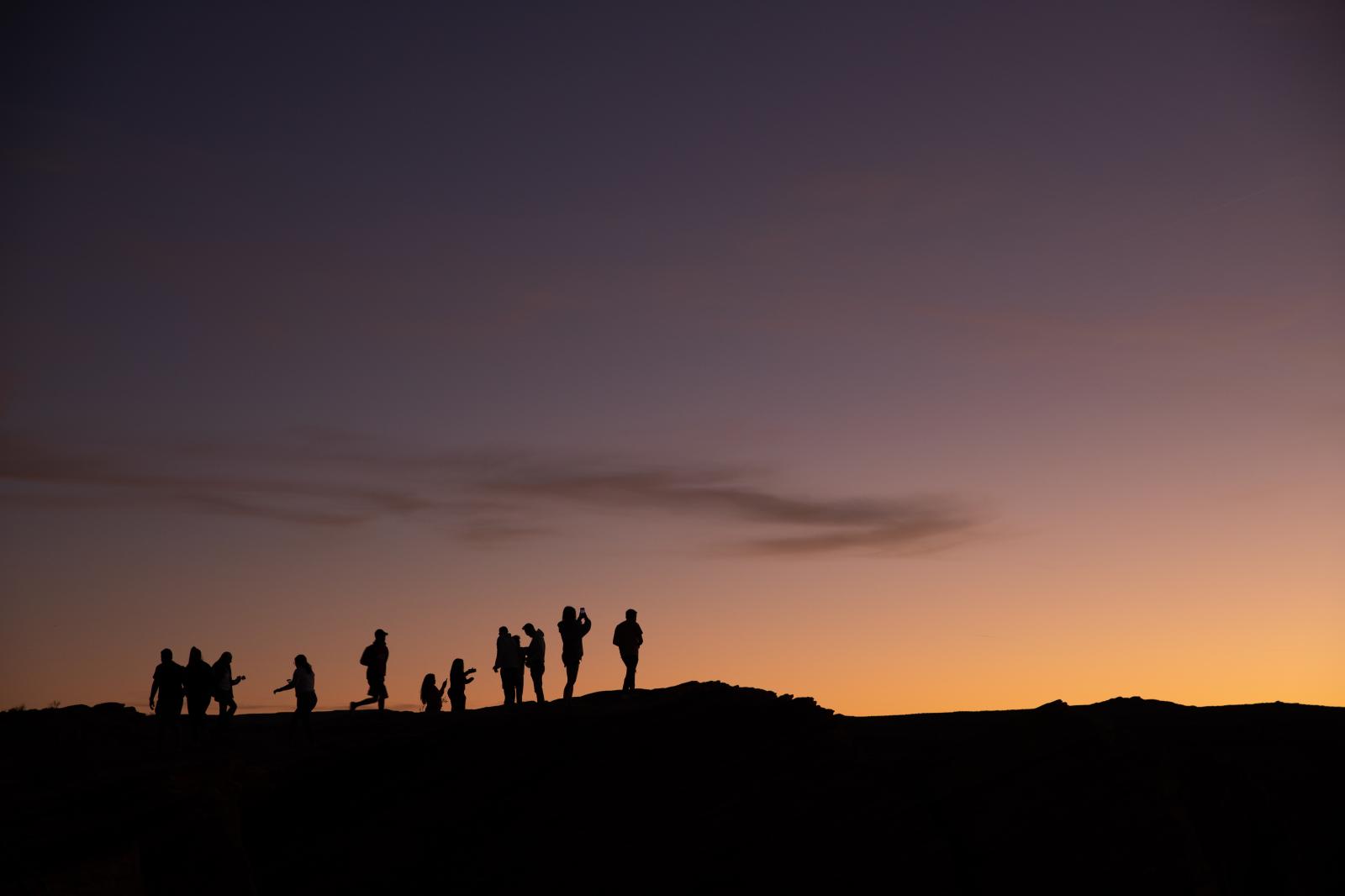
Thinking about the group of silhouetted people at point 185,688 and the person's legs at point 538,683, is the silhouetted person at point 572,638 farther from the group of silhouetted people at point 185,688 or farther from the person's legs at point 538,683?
the group of silhouetted people at point 185,688

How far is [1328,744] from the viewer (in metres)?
25.7

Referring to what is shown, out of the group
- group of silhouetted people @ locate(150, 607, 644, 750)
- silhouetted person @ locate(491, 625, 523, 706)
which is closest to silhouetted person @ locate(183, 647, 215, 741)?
group of silhouetted people @ locate(150, 607, 644, 750)

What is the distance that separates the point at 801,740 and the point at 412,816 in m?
6.55

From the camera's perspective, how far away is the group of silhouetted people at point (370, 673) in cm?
2508

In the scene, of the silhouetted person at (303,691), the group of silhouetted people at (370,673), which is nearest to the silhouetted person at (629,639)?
the group of silhouetted people at (370,673)

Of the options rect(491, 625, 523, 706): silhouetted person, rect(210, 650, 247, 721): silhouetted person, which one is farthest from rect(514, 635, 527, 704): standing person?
rect(210, 650, 247, 721): silhouetted person

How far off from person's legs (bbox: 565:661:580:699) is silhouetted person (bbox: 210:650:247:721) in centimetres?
703

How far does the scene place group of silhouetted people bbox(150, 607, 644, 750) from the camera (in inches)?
987

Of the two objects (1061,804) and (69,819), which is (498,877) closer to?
(69,819)

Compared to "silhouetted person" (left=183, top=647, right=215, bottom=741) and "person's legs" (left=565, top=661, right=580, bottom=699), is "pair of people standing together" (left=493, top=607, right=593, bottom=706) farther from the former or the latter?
"silhouetted person" (left=183, top=647, right=215, bottom=741)

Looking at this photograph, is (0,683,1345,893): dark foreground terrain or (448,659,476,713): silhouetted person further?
(448,659,476,713): silhouetted person

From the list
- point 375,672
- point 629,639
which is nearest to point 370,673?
point 375,672

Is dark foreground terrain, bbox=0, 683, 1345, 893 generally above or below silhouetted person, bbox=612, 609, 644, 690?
below

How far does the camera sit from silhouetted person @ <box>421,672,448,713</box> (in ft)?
102
